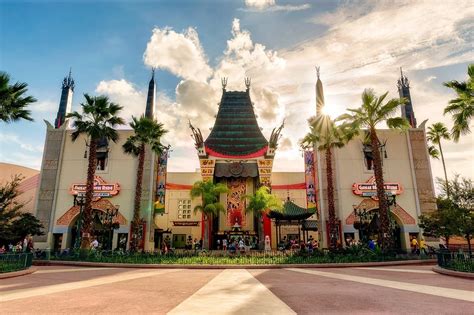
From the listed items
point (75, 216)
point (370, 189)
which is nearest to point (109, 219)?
point (75, 216)

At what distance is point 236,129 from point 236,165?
20.0ft

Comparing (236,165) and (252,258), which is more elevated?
(236,165)

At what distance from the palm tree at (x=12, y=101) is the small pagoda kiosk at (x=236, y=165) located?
73.3 feet

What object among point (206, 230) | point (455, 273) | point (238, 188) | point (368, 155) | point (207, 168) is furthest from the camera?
point (238, 188)

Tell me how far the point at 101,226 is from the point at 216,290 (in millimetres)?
20962

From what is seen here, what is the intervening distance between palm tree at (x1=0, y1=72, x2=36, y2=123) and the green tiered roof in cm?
2404

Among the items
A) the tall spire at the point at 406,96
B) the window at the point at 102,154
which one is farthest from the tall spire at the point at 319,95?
the window at the point at 102,154

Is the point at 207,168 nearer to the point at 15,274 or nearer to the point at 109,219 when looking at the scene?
the point at 109,219

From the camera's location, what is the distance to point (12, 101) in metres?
18.0

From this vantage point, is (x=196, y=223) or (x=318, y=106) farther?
(x=318, y=106)

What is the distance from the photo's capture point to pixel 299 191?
44.8m

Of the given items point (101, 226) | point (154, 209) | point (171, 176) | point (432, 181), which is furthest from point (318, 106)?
point (101, 226)

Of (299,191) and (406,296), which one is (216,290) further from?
(299,191)

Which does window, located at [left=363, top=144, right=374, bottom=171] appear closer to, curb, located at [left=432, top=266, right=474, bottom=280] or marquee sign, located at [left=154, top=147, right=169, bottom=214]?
curb, located at [left=432, top=266, right=474, bottom=280]
